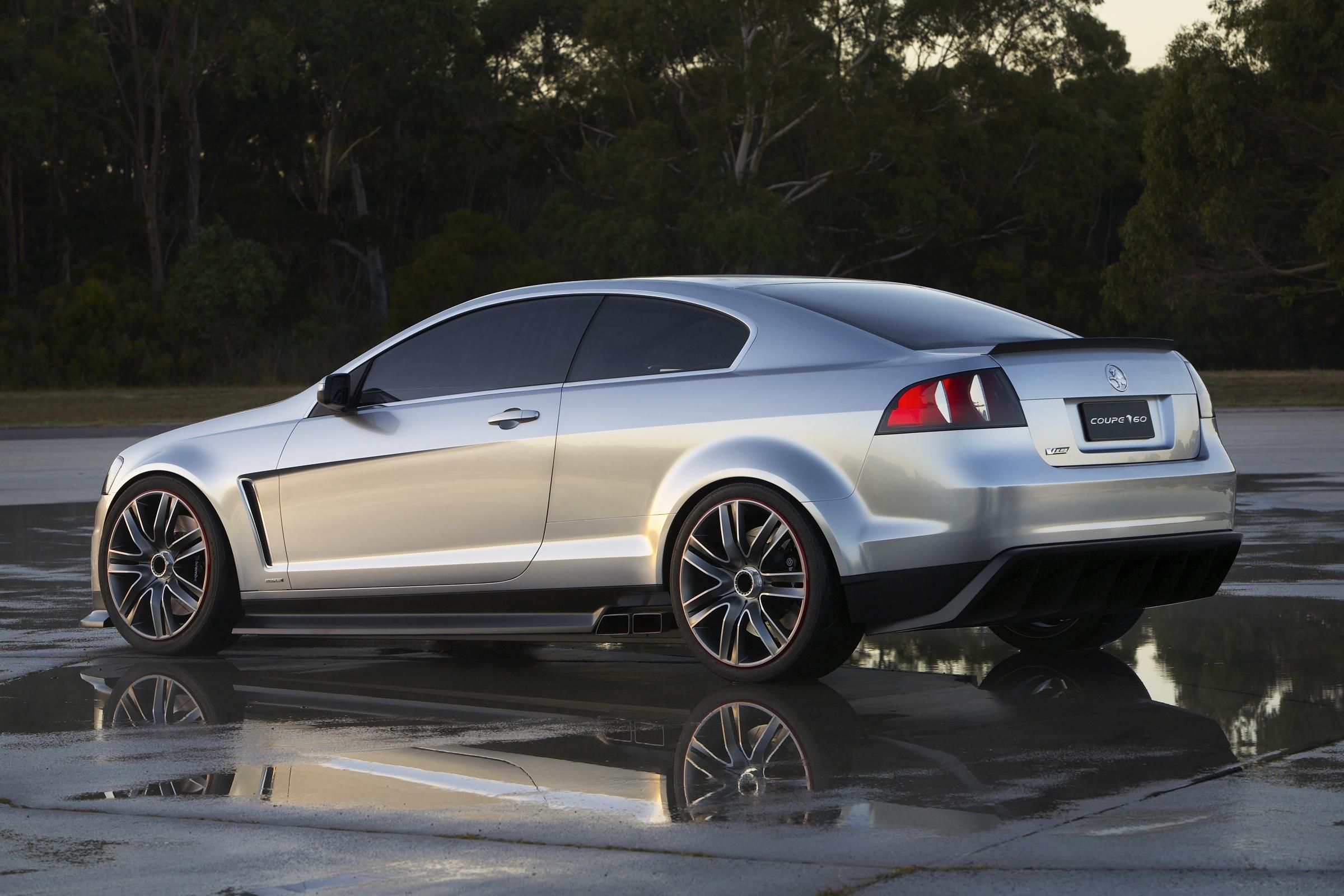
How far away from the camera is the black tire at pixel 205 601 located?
8.83 m

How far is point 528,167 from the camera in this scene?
69000mm

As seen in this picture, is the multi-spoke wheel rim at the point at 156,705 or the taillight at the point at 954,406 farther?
the multi-spoke wheel rim at the point at 156,705

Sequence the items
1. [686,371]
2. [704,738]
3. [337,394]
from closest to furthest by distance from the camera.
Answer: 1. [704,738]
2. [686,371]
3. [337,394]

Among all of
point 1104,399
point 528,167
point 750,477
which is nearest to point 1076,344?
point 1104,399

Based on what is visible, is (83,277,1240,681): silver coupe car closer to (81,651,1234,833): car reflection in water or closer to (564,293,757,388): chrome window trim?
(564,293,757,388): chrome window trim

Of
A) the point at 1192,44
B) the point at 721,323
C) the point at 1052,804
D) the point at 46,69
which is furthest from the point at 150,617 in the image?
the point at 46,69

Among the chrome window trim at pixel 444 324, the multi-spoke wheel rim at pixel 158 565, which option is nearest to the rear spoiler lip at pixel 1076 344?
the chrome window trim at pixel 444 324

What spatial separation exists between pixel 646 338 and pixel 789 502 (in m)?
1.07

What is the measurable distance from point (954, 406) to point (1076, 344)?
2.12ft

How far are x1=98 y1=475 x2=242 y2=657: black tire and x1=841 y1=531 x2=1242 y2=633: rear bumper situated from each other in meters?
3.00

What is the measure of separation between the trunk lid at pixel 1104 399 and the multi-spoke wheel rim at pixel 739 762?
1.43 metres

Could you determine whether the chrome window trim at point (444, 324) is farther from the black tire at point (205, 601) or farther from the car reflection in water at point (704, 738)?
the car reflection in water at point (704, 738)

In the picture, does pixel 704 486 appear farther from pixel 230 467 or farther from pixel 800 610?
pixel 230 467

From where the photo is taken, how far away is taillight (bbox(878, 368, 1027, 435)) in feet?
23.4
